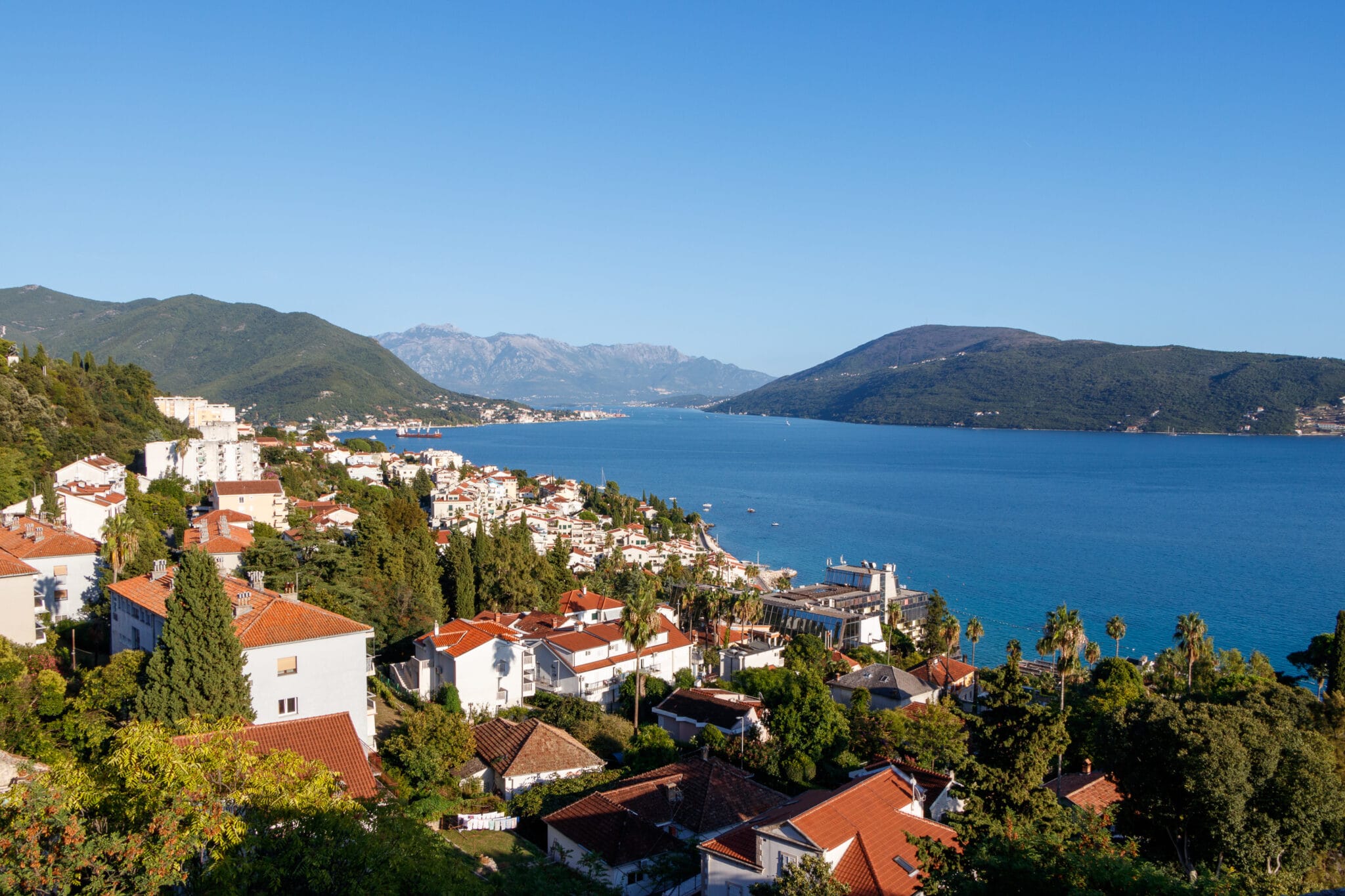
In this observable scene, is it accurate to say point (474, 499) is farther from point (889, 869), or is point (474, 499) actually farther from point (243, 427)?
point (889, 869)

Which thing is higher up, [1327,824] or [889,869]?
[1327,824]

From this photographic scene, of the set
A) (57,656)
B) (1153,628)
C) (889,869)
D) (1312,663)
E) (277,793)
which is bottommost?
(1153,628)

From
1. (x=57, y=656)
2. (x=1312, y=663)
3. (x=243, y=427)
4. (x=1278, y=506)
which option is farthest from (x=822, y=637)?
(x=1278, y=506)

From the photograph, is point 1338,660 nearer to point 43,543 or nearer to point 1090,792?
point 1090,792

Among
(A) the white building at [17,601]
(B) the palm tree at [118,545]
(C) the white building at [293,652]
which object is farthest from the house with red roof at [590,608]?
(A) the white building at [17,601]

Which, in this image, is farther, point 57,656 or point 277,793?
point 57,656

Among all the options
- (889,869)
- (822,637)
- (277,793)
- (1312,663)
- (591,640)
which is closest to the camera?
(277,793)

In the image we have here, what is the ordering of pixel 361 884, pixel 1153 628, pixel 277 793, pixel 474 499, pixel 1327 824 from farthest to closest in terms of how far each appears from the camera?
pixel 474 499 → pixel 1153 628 → pixel 1327 824 → pixel 277 793 → pixel 361 884
